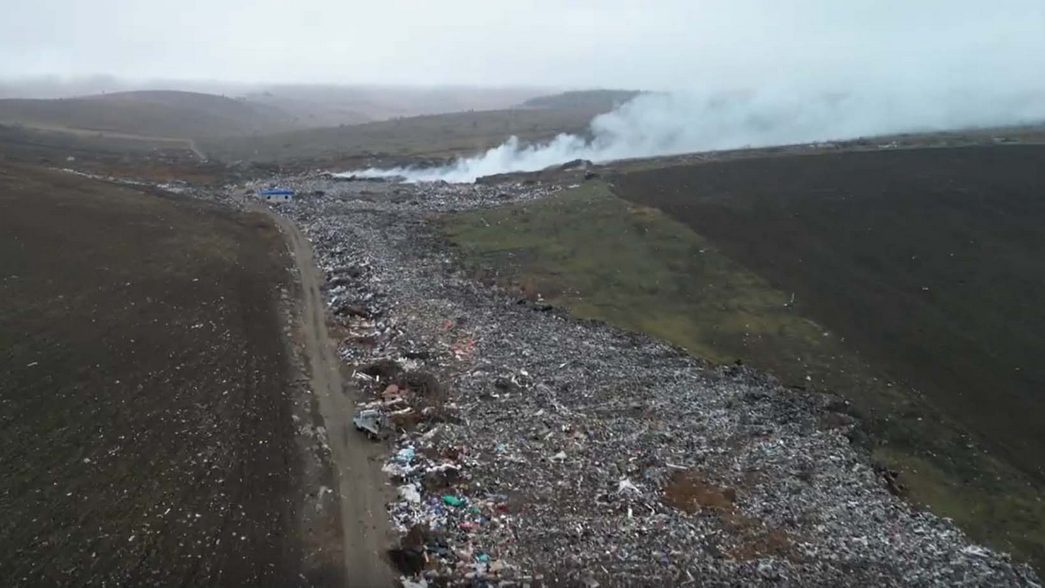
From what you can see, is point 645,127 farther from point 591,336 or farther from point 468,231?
point 591,336

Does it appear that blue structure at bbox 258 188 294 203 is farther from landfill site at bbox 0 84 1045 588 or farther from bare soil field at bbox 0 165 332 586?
bare soil field at bbox 0 165 332 586

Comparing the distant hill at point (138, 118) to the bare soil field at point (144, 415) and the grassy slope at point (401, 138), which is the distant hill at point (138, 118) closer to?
the grassy slope at point (401, 138)

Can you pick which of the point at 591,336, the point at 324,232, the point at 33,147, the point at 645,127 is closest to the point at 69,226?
the point at 324,232

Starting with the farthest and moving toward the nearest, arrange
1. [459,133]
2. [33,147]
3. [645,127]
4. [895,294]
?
[459,133] → [645,127] → [33,147] → [895,294]

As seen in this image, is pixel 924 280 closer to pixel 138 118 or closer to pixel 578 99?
pixel 138 118

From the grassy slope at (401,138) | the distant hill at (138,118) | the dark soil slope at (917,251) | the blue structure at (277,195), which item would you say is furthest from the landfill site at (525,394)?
the distant hill at (138,118)
